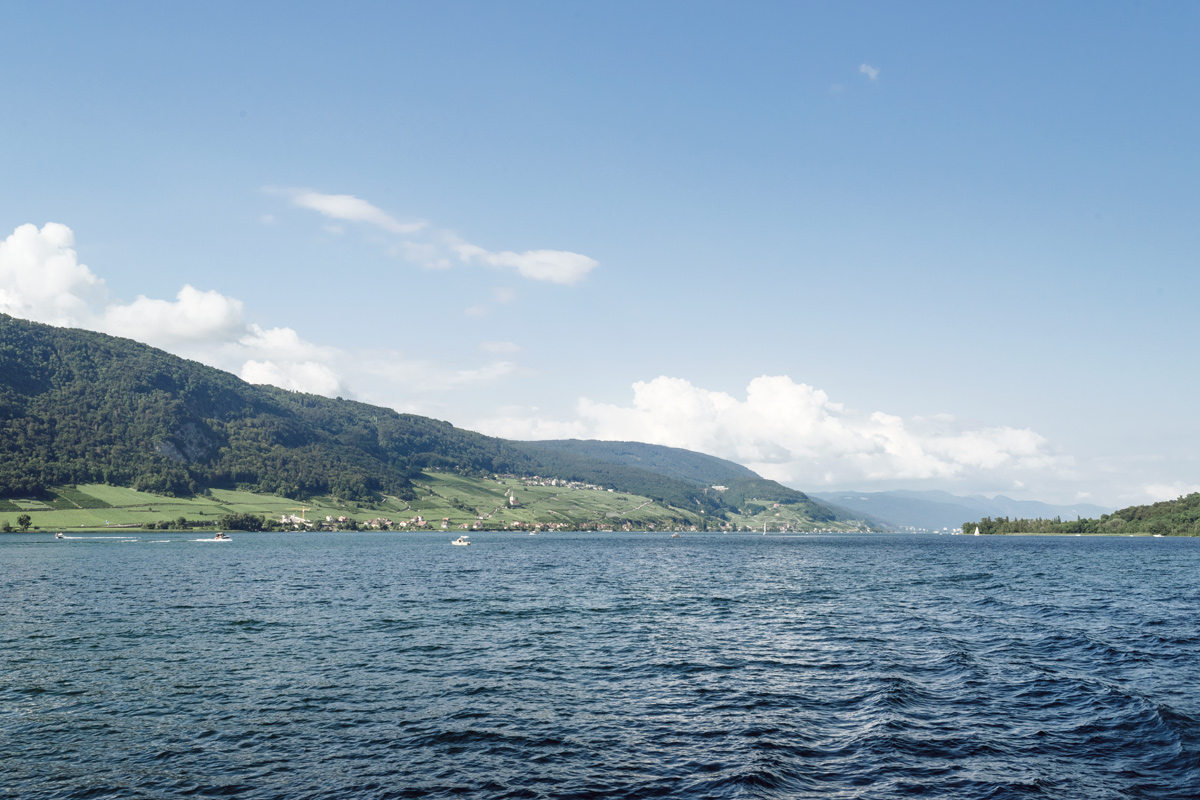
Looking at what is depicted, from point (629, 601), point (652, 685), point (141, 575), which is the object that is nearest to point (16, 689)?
point (652, 685)

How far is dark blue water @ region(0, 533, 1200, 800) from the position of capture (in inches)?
903

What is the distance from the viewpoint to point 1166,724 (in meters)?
28.3

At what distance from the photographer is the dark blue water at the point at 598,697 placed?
22938 mm

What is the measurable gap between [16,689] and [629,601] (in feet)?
162

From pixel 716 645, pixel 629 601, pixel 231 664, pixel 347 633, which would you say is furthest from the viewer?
pixel 629 601

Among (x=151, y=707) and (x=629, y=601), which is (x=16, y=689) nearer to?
(x=151, y=707)

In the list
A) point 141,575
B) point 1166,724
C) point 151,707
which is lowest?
point 141,575

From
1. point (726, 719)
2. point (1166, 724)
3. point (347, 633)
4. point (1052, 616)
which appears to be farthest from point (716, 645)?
point (1052, 616)

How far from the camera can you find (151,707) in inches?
1241

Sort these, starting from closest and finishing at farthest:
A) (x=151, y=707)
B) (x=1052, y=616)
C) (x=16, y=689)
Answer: (x=151, y=707) → (x=16, y=689) → (x=1052, y=616)

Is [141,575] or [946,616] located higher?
[946,616]

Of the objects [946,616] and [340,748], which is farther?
[946,616]

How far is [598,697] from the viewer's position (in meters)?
33.2

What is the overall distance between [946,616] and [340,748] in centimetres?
5313
